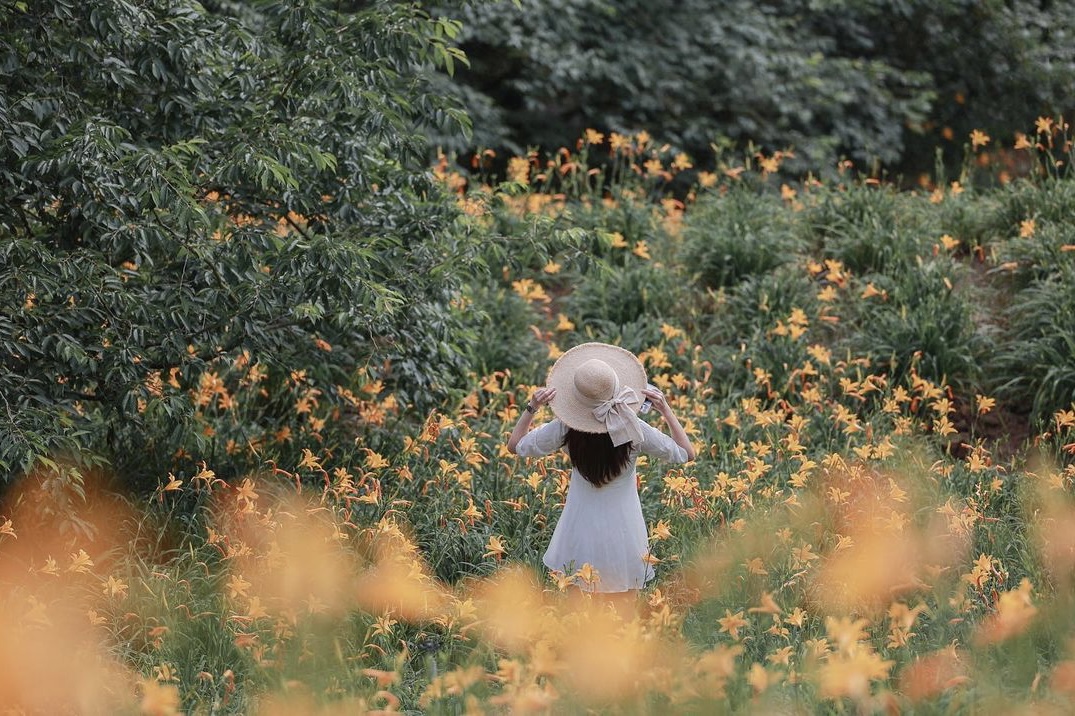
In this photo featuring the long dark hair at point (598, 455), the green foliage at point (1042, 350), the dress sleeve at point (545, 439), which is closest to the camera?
the long dark hair at point (598, 455)

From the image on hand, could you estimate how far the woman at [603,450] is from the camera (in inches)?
159

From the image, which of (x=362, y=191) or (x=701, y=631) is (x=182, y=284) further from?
(x=701, y=631)

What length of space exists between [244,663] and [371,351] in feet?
5.79

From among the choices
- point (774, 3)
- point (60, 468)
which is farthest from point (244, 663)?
point (774, 3)

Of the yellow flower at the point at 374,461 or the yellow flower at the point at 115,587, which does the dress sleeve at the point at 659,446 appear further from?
the yellow flower at the point at 115,587

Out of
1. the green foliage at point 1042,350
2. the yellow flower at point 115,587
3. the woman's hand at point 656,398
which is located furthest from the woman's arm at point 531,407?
the green foliage at point 1042,350

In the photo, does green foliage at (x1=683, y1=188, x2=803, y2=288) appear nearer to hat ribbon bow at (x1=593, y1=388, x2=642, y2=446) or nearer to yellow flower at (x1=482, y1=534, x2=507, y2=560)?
yellow flower at (x1=482, y1=534, x2=507, y2=560)

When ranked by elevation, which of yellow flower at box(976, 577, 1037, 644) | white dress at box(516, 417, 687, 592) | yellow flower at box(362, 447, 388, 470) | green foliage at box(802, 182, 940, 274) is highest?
yellow flower at box(976, 577, 1037, 644)

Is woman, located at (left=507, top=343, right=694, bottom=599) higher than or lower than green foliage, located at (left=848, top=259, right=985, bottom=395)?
higher

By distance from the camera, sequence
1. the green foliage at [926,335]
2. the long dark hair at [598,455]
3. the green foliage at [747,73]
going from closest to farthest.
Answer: the long dark hair at [598,455] < the green foliage at [926,335] < the green foliage at [747,73]

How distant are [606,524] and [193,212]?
193 centimetres

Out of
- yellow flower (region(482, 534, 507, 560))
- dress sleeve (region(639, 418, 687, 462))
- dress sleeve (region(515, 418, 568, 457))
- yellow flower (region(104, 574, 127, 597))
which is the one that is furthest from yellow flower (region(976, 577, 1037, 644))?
yellow flower (region(104, 574, 127, 597))

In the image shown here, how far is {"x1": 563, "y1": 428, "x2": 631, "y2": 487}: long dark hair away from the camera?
412 cm

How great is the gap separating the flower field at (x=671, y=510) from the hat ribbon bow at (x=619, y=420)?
0.51 metres
